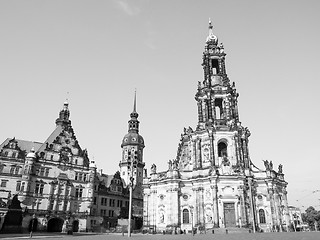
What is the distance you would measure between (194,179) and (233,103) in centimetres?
1830

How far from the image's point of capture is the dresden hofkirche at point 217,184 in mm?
47656

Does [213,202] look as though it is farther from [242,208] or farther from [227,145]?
[227,145]

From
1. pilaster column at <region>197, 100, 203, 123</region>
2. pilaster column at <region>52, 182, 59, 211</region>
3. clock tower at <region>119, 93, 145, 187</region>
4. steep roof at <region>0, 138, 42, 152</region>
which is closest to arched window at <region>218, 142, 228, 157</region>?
pilaster column at <region>197, 100, 203, 123</region>

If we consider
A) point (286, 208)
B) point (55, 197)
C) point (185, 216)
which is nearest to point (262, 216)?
point (286, 208)

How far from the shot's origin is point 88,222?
186ft

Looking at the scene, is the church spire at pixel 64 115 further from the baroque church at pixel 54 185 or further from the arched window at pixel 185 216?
the arched window at pixel 185 216

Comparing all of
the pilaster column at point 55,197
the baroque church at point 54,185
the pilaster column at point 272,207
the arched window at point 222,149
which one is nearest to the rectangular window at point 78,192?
the baroque church at point 54,185

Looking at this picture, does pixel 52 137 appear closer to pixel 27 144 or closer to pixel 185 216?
pixel 27 144

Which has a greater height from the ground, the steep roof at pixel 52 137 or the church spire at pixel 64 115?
the church spire at pixel 64 115

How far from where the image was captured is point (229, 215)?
47188mm

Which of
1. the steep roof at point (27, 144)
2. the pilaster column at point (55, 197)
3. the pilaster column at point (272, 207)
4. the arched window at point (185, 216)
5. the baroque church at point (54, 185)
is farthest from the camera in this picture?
the steep roof at point (27, 144)

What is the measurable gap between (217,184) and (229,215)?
5.25 m

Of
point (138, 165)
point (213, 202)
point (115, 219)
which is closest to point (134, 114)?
point (138, 165)

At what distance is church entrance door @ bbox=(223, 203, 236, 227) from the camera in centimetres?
4675
